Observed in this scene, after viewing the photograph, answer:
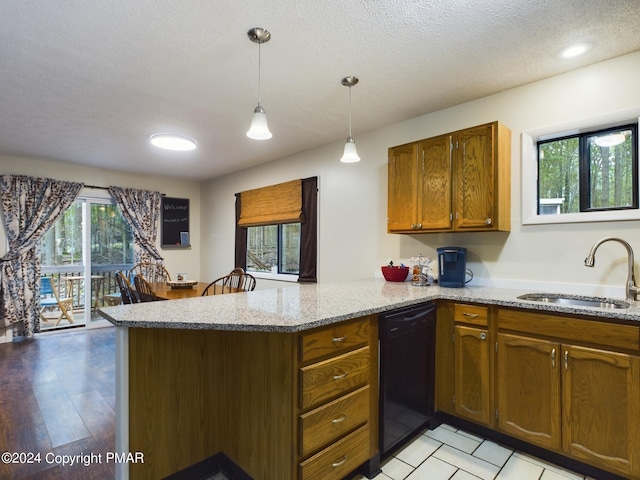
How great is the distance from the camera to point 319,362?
152 cm

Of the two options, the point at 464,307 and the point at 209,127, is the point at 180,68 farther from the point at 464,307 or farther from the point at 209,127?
the point at 464,307

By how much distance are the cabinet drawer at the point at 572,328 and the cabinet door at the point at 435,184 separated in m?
0.81

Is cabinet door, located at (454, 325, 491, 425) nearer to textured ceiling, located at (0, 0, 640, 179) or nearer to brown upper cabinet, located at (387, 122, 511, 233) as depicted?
brown upper cabinet, located at (387, 122, 511, 233)

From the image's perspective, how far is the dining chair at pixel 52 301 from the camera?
183 inches

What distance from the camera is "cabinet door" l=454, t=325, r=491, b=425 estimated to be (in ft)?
6.85

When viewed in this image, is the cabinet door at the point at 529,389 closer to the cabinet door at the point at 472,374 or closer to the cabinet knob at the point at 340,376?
the cabinet door at the point at 472,374

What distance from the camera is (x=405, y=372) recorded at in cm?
198

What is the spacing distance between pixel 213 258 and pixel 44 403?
10.7 feet

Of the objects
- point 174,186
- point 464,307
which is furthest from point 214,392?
point 174,186

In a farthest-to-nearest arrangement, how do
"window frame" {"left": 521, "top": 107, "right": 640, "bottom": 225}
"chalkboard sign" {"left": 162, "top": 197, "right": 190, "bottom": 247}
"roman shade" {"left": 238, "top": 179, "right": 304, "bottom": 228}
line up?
"chalkboard sign" {"left": 162, "top": 197, "right": 190, "bottom": 247} < "roman shade" {"left": 238, "top": 179, "right": 304, "bottom": 228} < "window frame" {"left": 521, "top": 107, "right": 640, "bottom": 225}

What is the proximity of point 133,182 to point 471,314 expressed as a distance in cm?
518

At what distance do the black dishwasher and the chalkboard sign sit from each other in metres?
4.72

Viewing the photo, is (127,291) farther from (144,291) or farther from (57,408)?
(57,408)

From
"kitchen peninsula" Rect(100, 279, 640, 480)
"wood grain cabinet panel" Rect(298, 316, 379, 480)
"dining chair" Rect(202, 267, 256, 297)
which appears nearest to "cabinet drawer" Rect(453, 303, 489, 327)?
"kitchen peninsula" Rect(100, 279, 640, 480)
